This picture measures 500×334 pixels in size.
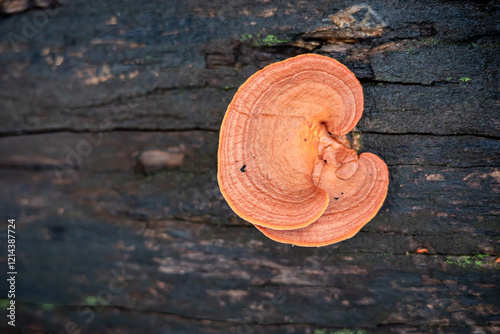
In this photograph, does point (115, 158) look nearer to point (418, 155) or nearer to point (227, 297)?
point (227, 297)

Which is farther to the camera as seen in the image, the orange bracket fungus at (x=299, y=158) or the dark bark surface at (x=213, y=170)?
the dark bark surface at (x=213, y=170)

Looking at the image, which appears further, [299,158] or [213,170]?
[213,170]

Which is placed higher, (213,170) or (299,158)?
(299,158)

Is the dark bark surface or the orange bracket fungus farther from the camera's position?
the dark bark surface
